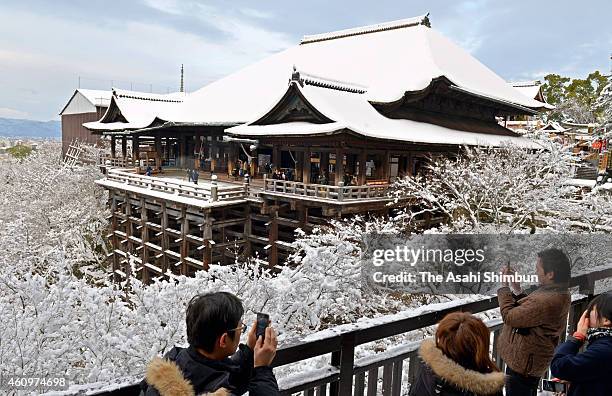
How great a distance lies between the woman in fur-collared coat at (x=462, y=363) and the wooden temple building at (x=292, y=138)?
11.7 meters

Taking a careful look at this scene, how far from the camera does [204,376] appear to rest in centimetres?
176

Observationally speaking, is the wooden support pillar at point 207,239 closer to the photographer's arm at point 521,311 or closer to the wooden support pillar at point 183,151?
the wooden support pillar at point 183,151

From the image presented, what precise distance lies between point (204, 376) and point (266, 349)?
0.28 metres

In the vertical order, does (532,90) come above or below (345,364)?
above

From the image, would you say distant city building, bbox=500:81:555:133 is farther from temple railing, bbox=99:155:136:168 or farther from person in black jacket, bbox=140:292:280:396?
person in black jacket, bbox=140:292:280:396

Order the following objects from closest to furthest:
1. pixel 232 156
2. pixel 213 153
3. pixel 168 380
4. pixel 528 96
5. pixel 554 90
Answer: pixel 168 380, pixel 232 156, pixel 213 153, pixel 528 96, pixel 554 90

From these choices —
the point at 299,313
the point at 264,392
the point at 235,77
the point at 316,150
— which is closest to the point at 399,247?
the point at 299,313

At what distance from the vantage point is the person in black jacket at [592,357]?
8.30ft

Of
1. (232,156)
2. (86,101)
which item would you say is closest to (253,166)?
(232,156)

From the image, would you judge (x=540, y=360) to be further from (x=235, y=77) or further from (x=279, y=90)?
(x=235, y=77)

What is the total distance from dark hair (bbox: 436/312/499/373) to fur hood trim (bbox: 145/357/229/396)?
3.80ft

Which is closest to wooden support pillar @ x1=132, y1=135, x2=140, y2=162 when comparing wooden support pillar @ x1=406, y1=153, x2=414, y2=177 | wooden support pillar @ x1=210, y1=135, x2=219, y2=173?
wooden support pillar @ x1=210, y1=135, x2=219, y2=173

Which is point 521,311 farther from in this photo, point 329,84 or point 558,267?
point 329,84

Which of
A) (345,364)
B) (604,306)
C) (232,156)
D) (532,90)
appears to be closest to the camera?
(345,364)
